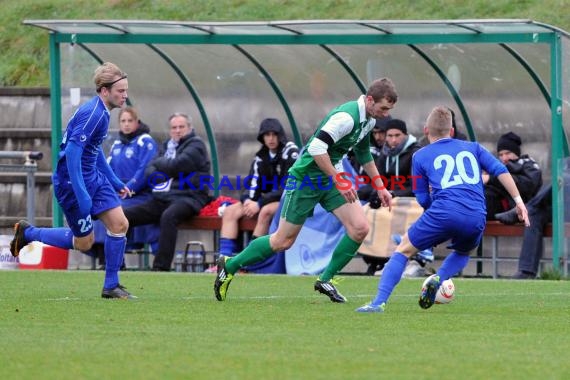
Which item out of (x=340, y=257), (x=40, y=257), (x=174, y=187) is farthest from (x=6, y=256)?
(x=340, y=257)

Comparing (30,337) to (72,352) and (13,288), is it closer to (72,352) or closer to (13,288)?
(72,352)

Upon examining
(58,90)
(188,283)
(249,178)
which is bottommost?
(188,283)

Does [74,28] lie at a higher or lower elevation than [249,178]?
higher

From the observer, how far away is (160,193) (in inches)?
732

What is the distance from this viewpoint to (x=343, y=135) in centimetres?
1148

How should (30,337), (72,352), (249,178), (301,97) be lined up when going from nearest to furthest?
(72,352)
(30,337)
(249,178)
(301,97)

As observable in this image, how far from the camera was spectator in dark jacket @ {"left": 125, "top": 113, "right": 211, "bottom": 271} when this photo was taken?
18.3 metres

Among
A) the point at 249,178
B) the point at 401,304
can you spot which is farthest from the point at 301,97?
the point at 401,304

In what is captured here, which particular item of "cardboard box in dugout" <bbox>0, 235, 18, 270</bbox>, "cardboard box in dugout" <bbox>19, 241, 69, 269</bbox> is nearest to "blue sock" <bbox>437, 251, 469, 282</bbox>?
"cardboard box in dugout" <bbox>19, 241, 69, 269</bbox>

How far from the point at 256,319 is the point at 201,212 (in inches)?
347

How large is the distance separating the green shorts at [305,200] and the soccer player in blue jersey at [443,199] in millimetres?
1148

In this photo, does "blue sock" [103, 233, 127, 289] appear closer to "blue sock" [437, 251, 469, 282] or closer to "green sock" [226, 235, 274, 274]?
"green sock" [226, 235, 274, 274]

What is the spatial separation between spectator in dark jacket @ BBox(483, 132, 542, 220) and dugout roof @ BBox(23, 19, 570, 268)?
0.36 m

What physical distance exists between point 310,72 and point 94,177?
815cm
